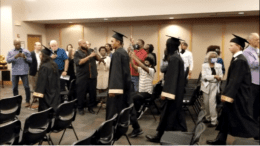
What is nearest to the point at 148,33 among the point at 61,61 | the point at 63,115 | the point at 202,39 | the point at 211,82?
the point at 202,39

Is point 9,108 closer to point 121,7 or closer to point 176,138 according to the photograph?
point 176,138

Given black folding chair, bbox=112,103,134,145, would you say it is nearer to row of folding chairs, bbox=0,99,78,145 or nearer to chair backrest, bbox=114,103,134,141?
chair backrest, bbox=114,103,134,141

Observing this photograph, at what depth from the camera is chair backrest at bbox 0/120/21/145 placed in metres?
2.37

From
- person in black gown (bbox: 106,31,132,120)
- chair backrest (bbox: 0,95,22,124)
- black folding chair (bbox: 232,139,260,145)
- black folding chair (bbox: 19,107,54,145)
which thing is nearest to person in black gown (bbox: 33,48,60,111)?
chair backrest (bbox: 0,95,22,124)

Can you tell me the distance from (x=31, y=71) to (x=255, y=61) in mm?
5270

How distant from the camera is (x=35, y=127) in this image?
2.84 metres

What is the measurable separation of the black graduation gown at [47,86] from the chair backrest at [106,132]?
4.89ft

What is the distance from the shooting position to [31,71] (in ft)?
20.9

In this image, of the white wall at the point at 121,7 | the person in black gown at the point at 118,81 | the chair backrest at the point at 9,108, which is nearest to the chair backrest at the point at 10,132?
the chair backrest at the point at 9,108

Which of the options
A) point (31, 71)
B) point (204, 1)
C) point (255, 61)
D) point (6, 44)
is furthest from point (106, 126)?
point (6, 44)

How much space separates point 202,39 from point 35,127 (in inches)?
333

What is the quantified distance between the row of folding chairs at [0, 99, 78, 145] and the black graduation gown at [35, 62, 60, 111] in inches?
20.0

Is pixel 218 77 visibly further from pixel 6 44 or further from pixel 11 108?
pixel 6 44

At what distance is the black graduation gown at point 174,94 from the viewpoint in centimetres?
342
